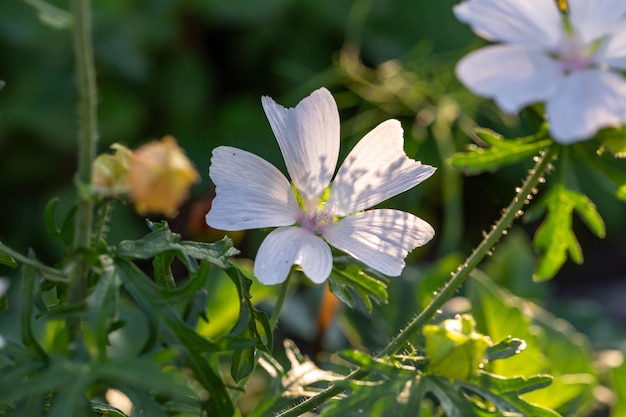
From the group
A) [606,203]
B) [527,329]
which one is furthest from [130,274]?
[606,203]

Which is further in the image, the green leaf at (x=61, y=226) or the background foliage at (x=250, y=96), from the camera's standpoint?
the background foliage at (x=250, y=96)

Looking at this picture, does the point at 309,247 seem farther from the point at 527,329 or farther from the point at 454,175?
the point at 454,175

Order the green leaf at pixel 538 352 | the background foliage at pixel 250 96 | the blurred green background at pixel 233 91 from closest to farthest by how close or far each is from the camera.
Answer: the green leaf at pixel 538 352 → the background foliage at pixel 250 96 → the blurred green background at pixel 233 91

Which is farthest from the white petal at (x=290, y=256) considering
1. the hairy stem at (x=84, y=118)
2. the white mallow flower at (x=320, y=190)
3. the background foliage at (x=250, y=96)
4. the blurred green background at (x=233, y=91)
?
the blurred green background at (x=233, y=91)

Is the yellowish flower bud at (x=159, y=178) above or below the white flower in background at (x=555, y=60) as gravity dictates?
below

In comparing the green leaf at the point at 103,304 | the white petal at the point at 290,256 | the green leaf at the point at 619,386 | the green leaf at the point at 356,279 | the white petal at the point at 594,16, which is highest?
the white petal at the point at 594,16

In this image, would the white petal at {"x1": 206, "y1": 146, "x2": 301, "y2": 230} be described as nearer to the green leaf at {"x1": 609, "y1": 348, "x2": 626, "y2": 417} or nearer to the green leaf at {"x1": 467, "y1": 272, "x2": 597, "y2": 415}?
the green leaf at {"x1": 467, "y1": 272, "x2": 597, "y2": 415}

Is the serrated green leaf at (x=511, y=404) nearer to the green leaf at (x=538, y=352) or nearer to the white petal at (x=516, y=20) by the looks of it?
the white petal at (x=516, y=20)

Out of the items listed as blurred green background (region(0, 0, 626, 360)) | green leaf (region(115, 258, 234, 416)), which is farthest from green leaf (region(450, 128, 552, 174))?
blurred green background (region(0, 0, 626, 360))
